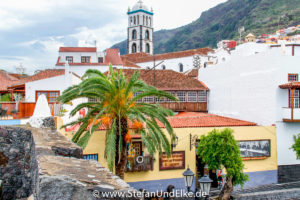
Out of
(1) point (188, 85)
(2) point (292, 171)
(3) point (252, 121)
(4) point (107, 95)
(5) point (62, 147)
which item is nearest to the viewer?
(5) point (62, 147)

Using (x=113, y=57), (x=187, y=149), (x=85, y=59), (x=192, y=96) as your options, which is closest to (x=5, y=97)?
(x=187, y=149)

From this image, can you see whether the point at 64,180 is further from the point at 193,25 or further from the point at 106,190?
the point at 193,25

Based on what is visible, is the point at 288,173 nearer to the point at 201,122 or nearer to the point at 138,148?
the point at 201,122

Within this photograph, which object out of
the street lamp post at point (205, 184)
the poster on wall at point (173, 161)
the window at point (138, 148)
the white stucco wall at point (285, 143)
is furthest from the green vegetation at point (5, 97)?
the white stucco wall at point (285, 143)

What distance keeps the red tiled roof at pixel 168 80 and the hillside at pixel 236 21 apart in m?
54.8

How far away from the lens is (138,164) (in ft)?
56.0

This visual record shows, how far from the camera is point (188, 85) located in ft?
90.2

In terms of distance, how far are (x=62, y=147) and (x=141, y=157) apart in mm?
13146

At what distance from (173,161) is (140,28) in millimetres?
69506

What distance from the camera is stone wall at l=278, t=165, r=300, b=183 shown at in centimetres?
2067

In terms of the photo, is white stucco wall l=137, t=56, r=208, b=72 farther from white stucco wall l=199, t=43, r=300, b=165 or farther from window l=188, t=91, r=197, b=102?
white stucco wall l=199, t=43, r=300, b=165

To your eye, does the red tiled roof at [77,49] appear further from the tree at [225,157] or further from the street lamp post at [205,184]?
the street lamp post at [205,184]

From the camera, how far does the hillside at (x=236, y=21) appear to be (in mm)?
87125

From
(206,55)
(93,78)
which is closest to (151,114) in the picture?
(93,78)
